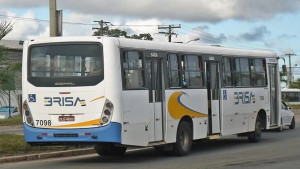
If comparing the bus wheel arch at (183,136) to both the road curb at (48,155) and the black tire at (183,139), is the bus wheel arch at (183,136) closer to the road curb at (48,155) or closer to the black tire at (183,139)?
the black tire at (183,139)

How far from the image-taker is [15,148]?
52.7 ft

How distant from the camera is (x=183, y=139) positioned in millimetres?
16438

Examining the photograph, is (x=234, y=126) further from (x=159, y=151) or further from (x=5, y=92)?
(x=5, y=92)

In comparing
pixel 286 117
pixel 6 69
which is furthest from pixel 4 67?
pixel 286 117

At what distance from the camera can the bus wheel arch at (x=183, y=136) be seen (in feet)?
52.9

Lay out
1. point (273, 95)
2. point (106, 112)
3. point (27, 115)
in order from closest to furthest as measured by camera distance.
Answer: point (106, 112), point (27, 115), point (273, 95)

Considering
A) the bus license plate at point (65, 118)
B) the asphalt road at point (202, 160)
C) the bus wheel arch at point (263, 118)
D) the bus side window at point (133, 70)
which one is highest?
the bus side window at point (133, 70)

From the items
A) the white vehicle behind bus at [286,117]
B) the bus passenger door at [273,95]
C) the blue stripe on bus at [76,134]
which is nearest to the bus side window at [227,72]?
the bus passenger door at [273,95]

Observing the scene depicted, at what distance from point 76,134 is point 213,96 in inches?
219

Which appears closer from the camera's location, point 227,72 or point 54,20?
point 54,20

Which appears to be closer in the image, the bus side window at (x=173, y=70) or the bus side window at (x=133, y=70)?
the bus side window at (x=133, y=70)

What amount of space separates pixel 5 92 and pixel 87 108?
3932mm

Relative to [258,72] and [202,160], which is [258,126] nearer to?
[258,72]

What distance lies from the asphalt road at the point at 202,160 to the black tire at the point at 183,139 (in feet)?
0.67
